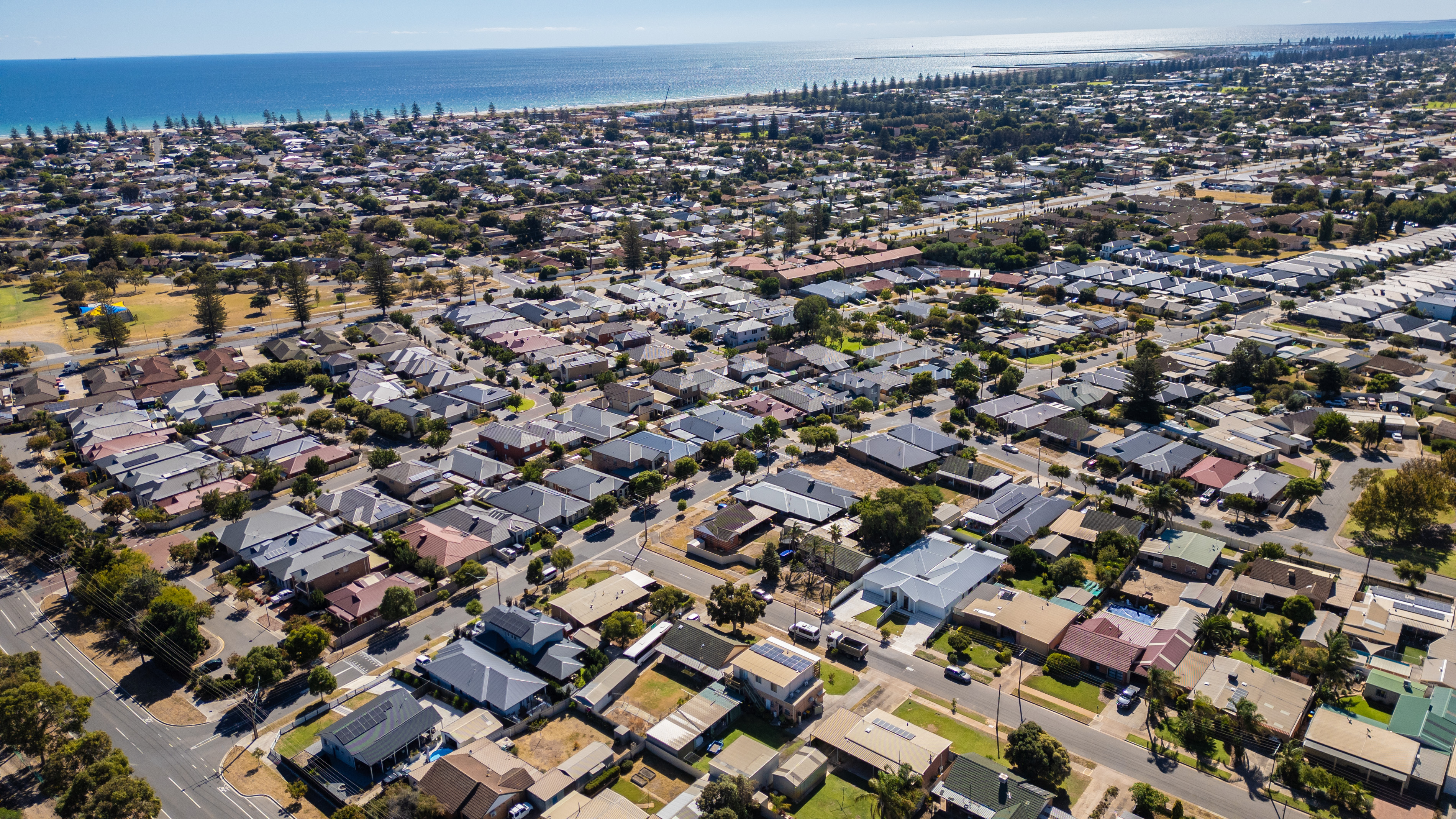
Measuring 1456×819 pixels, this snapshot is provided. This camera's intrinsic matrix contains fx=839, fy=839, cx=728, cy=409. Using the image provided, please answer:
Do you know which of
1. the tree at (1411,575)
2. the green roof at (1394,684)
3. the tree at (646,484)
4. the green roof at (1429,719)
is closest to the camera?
the green roof at (1429,719)

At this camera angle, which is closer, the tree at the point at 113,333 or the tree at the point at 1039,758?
the tree at the point at 1039,758

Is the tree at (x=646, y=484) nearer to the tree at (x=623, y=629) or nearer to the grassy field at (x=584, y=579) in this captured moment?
the grassy field at (x=584, y=579)

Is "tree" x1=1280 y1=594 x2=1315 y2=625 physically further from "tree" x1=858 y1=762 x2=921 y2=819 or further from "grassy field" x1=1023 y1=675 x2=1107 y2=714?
"tree" x1=858 y1=762 x2=921 y2=819

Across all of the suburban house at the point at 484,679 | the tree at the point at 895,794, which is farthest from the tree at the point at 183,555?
the tree at the point at 895,794

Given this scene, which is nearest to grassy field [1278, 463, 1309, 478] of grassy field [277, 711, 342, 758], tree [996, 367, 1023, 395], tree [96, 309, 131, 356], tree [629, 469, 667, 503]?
tree [996, 367, 1023, 395]

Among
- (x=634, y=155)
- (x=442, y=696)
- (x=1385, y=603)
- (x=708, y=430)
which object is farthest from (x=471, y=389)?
(x=634, y=155)
